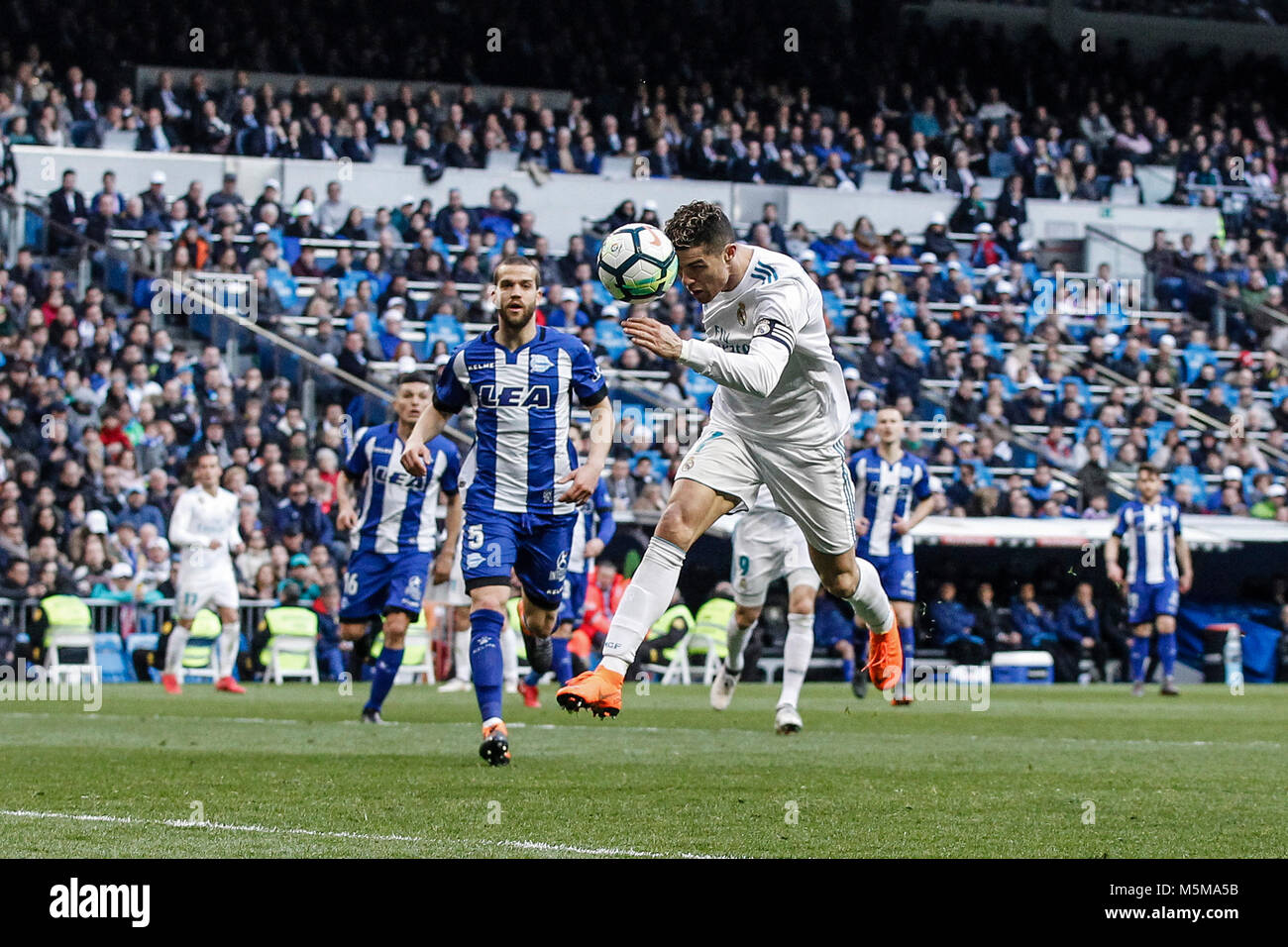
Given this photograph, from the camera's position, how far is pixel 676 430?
2288 cm

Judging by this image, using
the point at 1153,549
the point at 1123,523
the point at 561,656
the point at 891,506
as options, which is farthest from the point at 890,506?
the point at 1153,549

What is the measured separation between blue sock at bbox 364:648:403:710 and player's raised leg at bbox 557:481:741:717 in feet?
15.1

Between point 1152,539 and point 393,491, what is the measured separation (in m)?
9.21

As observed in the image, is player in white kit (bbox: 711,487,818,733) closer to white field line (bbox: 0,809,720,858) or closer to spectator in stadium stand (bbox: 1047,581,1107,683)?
white field line (bbox: 0,809,720,858)

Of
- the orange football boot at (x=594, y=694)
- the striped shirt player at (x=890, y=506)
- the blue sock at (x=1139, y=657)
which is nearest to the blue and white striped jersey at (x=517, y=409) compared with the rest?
the orange football boot at (x=594, y=694)

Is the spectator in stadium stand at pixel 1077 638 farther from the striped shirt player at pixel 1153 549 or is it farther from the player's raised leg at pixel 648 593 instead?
the player's raised leg at pixel 648 593

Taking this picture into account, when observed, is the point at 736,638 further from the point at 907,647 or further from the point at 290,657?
the point at 290,657

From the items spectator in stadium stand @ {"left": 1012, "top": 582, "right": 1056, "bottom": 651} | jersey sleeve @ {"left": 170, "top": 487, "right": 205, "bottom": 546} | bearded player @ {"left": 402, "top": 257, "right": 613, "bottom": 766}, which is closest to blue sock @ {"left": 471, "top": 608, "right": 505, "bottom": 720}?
bearded player @ {"left": 402, "top": 257, "right": 613, "bottom": 766}

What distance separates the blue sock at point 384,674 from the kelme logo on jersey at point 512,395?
3083 mm

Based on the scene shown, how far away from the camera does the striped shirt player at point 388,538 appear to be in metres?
12.2

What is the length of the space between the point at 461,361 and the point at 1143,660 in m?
11.7

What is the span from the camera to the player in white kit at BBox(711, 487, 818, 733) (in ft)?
40.4
